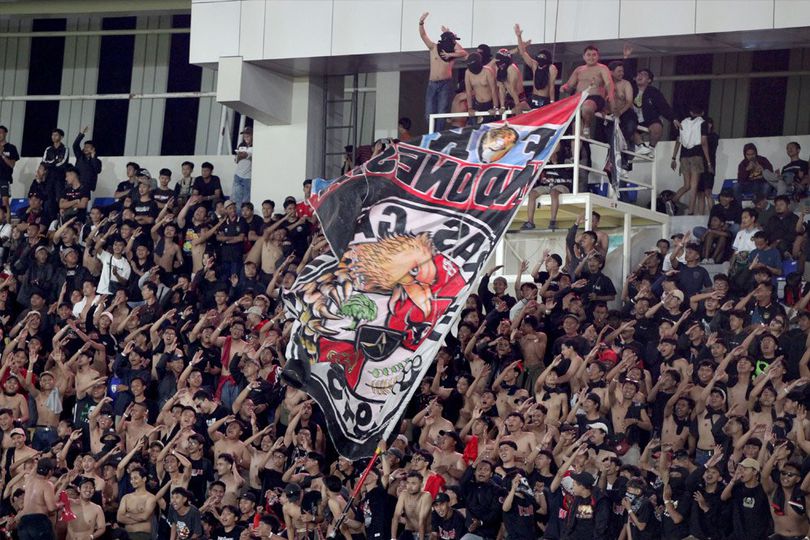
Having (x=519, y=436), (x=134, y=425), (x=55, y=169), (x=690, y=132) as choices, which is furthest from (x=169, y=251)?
(x=519, y=436)

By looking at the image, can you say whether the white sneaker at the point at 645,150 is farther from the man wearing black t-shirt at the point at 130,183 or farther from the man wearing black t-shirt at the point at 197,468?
the man wearing black t-shirt at the point at 130,183

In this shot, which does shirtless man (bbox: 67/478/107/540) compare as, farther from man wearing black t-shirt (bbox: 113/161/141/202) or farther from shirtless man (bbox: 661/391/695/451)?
man wearing black t-shirt (bbox: 113/161/141/202)

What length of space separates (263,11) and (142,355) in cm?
603

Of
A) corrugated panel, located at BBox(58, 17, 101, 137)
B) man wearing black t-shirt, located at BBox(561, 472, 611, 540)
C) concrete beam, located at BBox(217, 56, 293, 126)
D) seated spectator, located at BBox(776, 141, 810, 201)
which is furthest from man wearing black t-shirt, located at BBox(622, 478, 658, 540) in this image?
corrugated panel, located at BBox(58, 17, 101, 137)

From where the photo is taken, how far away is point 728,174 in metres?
23.3

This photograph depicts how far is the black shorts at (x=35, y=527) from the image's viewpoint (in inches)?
734

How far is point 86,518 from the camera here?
738 inches

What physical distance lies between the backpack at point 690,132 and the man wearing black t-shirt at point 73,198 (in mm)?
8524

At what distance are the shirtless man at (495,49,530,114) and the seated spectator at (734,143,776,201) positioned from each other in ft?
9.07

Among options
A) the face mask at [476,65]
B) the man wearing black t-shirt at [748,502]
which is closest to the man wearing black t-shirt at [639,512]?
the man wearing black t-shirt at [748,502]

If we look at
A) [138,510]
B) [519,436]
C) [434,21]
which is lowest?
[138,510]

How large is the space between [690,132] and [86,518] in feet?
28.4

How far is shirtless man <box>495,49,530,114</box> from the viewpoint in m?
21.1

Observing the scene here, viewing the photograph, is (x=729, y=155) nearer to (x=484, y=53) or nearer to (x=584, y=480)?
(x=484, y=53)
